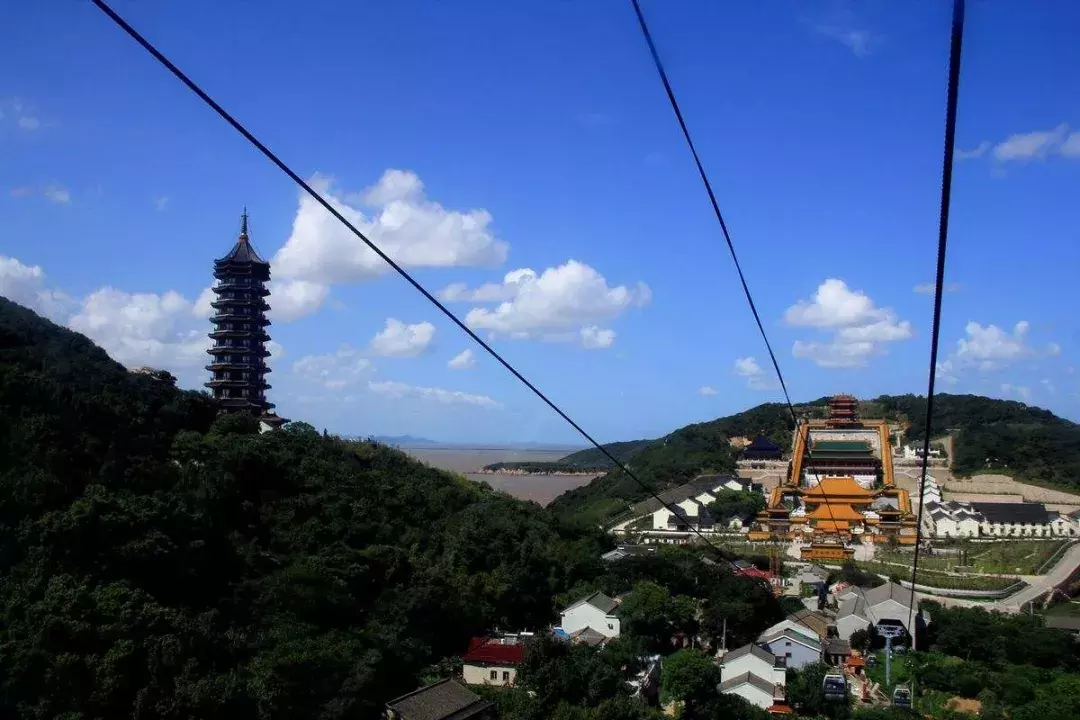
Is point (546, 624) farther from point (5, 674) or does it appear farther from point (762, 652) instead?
point (5, 674)

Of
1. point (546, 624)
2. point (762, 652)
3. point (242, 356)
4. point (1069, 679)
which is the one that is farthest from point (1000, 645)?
point (242, 356)

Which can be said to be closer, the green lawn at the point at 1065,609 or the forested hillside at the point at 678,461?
the green lawn at the point at 1065,609

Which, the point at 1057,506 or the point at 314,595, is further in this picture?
the point at 1057,506

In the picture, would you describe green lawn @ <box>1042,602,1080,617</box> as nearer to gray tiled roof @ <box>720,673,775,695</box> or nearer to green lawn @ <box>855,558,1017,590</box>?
green lawn @ <box>855,558,1017,590</box>

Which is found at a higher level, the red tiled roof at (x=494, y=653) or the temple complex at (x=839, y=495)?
the temple complex at (x=839, y=495)

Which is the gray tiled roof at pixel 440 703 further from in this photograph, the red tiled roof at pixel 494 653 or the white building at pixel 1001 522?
the white building at pixel 1001 522

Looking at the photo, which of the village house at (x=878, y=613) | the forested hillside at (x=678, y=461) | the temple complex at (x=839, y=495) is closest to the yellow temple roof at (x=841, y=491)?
the temple complex at (x=839, y=495)

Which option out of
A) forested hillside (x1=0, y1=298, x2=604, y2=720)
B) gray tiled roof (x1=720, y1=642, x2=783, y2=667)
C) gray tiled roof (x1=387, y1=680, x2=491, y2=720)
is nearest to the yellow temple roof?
forested hillside (x1=0, y1=298, x2=604, y2=720)
